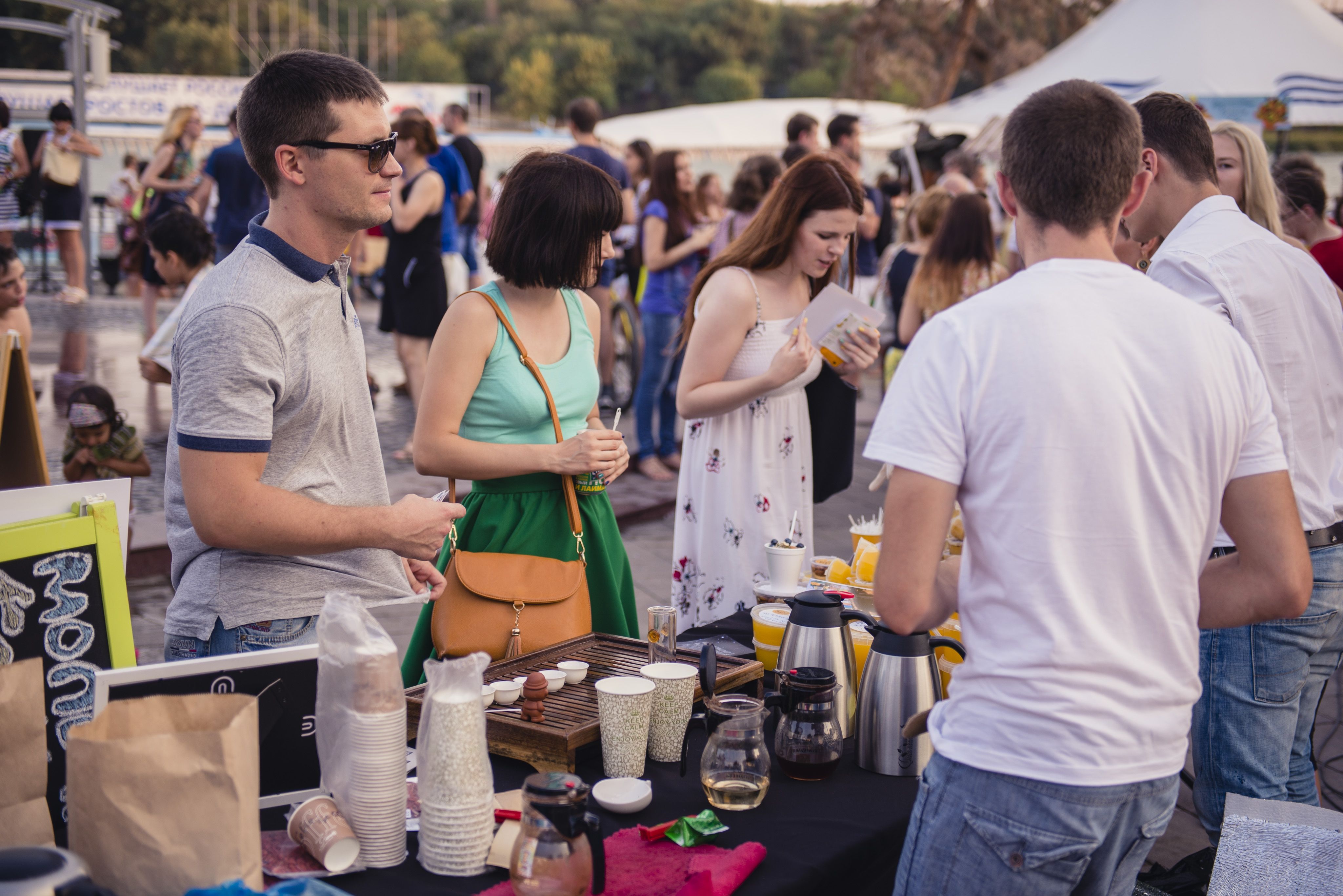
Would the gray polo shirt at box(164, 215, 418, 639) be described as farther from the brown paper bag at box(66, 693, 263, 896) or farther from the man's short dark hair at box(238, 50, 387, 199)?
the brown paper bag at box(66, 693, 263, 896)

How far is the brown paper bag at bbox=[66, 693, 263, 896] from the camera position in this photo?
1.29 m

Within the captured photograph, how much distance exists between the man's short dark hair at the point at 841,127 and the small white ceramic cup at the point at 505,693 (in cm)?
655

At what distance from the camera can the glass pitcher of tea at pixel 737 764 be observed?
1784 mm

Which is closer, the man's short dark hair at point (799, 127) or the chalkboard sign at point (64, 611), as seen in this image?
the chalkboard sign at point (64, 611)

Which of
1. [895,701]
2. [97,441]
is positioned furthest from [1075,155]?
[97,441]

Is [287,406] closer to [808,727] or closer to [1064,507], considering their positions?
[808,727]

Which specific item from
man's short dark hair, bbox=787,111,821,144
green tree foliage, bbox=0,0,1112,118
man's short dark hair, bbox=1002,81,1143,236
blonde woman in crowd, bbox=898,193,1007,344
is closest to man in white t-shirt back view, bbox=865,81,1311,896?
man's short dark hair, bbox=1002,81,1143,236

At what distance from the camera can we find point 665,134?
26125mm

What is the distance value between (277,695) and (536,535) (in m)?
1.08

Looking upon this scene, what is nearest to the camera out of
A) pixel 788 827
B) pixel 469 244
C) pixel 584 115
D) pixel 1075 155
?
pixel 1075 155

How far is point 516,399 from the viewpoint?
265cm

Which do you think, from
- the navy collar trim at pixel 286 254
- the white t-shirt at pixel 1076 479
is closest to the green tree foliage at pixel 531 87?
the navy collar trim at pixel 286 254

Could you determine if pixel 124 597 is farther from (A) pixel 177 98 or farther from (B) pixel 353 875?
(A) pixel 177 98

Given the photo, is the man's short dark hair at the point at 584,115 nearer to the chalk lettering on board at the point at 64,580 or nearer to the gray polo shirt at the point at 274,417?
the gray polo shirt at the point at 274,417
